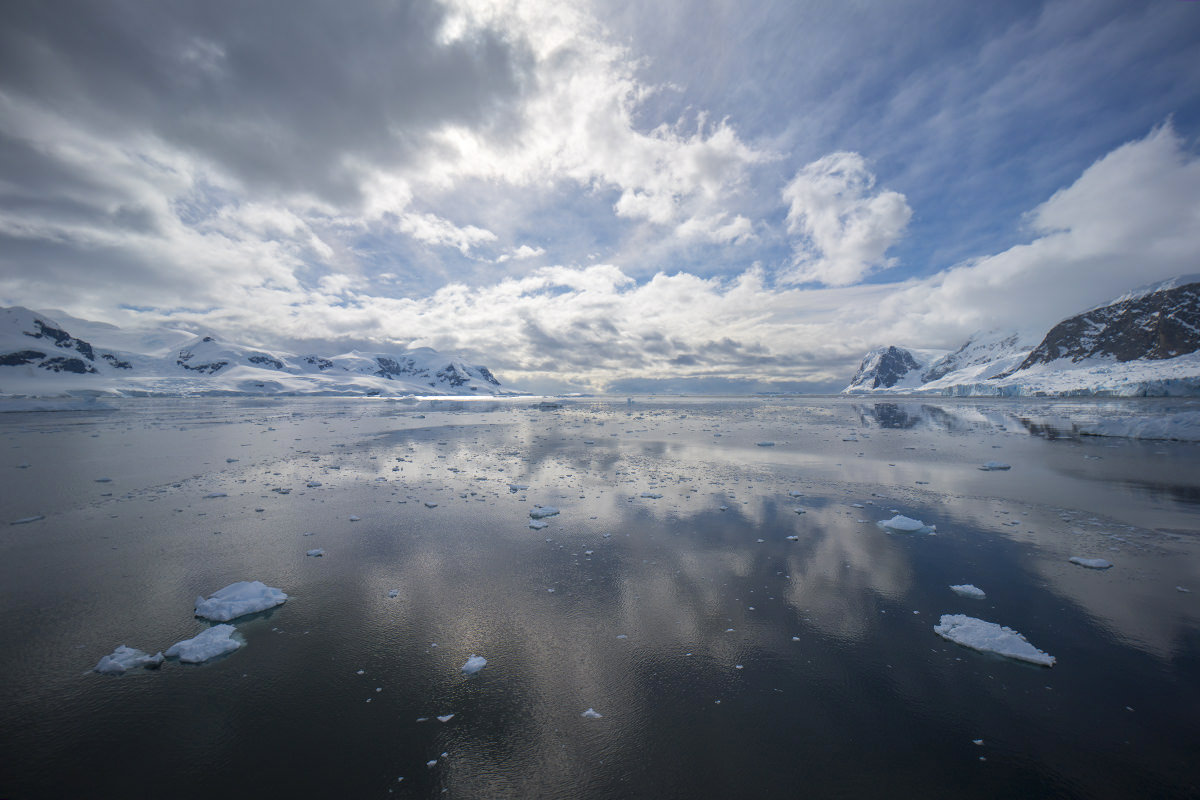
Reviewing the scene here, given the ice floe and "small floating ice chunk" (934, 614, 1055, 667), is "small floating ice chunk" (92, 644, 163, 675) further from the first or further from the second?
the ice floe

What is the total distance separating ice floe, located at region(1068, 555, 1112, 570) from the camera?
26.6 ft

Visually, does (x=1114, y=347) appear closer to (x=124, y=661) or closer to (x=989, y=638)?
(x=989, y=638)

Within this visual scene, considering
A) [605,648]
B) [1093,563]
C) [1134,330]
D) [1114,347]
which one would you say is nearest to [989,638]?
[1093,563]

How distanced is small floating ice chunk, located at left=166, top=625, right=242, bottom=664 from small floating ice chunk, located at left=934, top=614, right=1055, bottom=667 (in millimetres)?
9560

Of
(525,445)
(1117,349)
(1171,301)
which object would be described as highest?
(1171,301)

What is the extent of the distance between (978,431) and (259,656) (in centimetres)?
4277

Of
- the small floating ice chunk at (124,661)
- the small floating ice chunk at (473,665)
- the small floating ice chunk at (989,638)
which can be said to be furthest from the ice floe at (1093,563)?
the small floating ice chunk at (124,661)

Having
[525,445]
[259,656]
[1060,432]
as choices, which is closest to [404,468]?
[525,445]

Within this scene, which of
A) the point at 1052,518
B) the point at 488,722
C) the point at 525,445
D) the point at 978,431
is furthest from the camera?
the point at 978,431

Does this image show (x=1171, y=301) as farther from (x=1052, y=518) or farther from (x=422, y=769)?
(x=422, y=769)

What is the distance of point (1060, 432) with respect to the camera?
101ft

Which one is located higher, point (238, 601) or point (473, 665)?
point (238, 601)

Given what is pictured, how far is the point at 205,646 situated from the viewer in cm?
579

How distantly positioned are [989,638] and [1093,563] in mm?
4546
